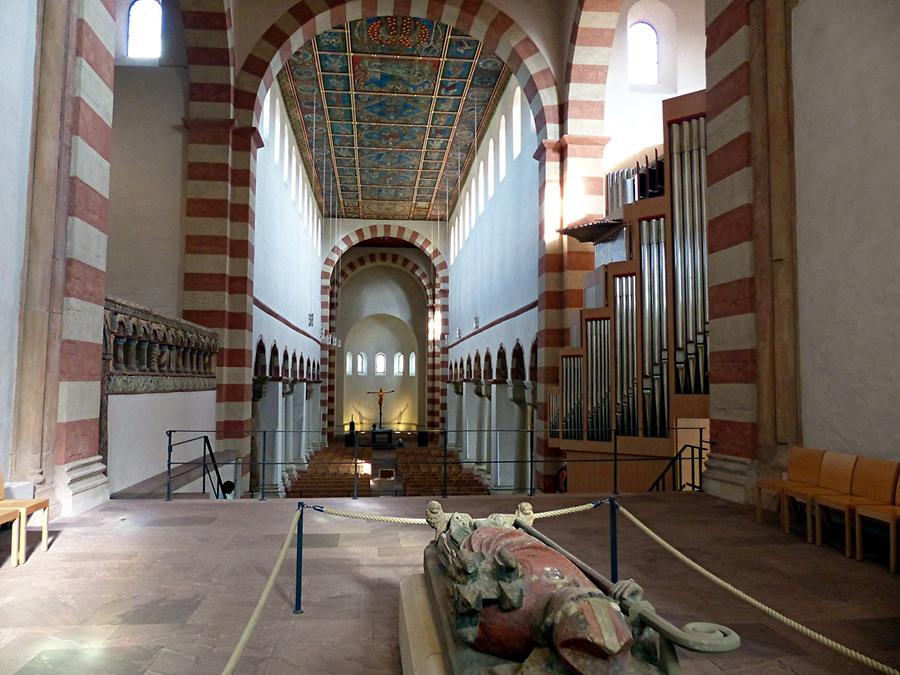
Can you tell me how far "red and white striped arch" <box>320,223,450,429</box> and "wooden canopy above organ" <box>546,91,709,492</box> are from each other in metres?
17.5

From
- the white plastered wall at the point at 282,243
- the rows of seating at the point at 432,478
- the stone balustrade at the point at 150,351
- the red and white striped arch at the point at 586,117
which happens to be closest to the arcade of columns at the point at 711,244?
the stone balustrade at the point at 150,351

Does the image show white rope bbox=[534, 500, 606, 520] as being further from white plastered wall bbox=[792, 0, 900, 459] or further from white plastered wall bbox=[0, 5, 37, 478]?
white plastered wall bbox=[0, 5, 37, 478]

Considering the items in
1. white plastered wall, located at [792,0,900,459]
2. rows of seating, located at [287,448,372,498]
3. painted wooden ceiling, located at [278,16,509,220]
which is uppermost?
→ painted wooden ceiling, located at [278,16,509,220]

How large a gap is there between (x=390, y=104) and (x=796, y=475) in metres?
14.4

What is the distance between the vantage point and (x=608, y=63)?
12016mm

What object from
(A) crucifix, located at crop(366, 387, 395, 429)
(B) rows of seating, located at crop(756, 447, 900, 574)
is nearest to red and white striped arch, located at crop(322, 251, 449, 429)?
(A) crucifix, located at crop(366, 387, 395, 429)

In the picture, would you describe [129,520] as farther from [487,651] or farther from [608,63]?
[608,63]

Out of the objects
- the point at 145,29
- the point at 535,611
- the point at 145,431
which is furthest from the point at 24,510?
the point at 145,29

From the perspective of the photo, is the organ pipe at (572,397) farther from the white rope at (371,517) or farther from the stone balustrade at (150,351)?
the white rope at (371,517)

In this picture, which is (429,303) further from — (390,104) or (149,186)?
(149,186)

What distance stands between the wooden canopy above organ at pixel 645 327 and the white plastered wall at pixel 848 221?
7.59ft

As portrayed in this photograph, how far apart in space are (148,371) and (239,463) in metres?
3.47

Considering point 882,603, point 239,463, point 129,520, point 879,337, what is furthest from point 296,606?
point 239,463

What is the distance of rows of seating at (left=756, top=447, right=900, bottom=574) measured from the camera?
4.48 meters
